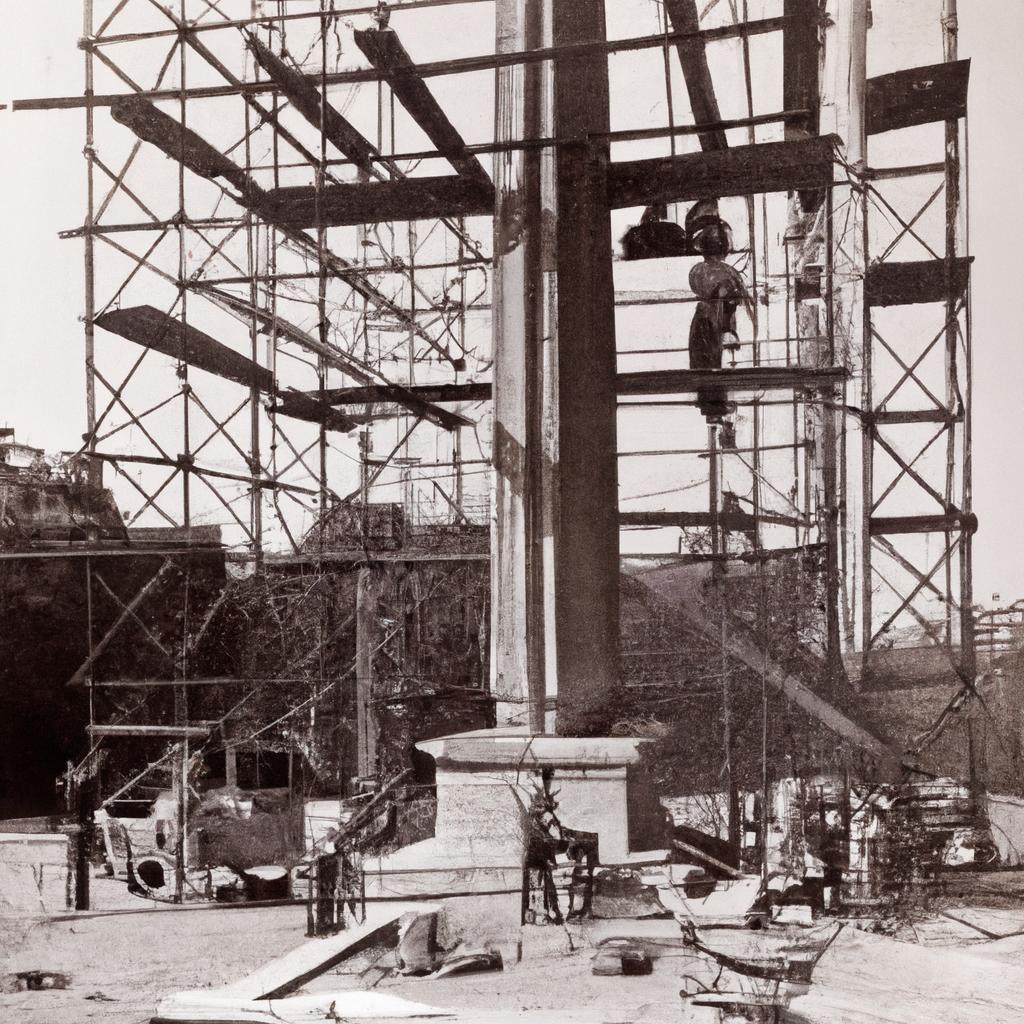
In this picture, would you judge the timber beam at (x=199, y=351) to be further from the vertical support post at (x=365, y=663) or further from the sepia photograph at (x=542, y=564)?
the vertical support post at (x=365, y=663)

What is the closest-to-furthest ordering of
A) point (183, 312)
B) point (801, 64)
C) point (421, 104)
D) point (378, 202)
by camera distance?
1. point (801, 64)
2. point (421, 104)
3. point (378, 202)
4. point (183, 312)

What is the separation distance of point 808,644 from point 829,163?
2394 mm

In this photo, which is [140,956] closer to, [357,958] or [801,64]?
[357,958]

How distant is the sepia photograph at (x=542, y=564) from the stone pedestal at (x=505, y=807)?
0.08ft

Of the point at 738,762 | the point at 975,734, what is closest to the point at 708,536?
the point at 738,762

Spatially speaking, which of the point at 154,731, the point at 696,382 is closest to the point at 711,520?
the point at 696,382

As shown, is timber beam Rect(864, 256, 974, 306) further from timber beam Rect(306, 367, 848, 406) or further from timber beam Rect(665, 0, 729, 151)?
timber beam Rect(665, 0, 729, 151)

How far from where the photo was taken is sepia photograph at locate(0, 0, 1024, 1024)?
4.68 metres

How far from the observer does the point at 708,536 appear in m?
5.02

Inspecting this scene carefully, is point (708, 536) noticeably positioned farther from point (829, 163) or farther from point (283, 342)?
point (283, 342)

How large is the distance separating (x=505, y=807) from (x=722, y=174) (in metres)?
3.41

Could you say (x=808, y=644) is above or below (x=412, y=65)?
below

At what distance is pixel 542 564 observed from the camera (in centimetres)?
500

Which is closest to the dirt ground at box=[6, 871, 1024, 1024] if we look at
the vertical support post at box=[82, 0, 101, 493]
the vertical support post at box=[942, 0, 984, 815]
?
the vertical support post at box=[942, 0, 984, 815]
